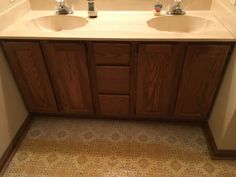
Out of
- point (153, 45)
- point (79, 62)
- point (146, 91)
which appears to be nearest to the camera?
point (153, 45)

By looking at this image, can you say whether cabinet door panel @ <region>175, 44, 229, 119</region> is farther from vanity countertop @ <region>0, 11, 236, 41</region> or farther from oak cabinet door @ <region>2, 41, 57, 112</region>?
oak cabinet door @ <region>2, 41, 57, 112</region>

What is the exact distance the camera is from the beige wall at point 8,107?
4.75ft

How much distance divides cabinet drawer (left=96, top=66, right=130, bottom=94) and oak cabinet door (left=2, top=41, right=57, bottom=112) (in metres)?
0.41

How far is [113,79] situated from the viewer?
4.93ft

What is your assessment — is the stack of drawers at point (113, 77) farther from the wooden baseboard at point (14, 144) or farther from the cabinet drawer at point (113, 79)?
the wooden baseboard at point (14, 144)

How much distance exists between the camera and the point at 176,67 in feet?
4.59

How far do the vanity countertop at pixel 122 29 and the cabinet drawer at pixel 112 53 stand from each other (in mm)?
64

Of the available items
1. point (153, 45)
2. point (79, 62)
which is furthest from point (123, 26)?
point (79, 62)

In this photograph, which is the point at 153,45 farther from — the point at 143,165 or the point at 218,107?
the point at 143,165

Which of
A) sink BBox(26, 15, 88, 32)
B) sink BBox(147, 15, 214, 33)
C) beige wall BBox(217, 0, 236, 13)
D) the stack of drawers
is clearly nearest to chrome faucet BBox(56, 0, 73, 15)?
sink BBox(26, 15, 88, 32)

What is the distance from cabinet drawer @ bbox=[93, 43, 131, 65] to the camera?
4.40 feet

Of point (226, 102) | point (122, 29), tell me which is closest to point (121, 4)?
point (122, 29)

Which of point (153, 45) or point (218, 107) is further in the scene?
→ point (218, 107)

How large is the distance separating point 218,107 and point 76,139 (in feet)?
3.76
